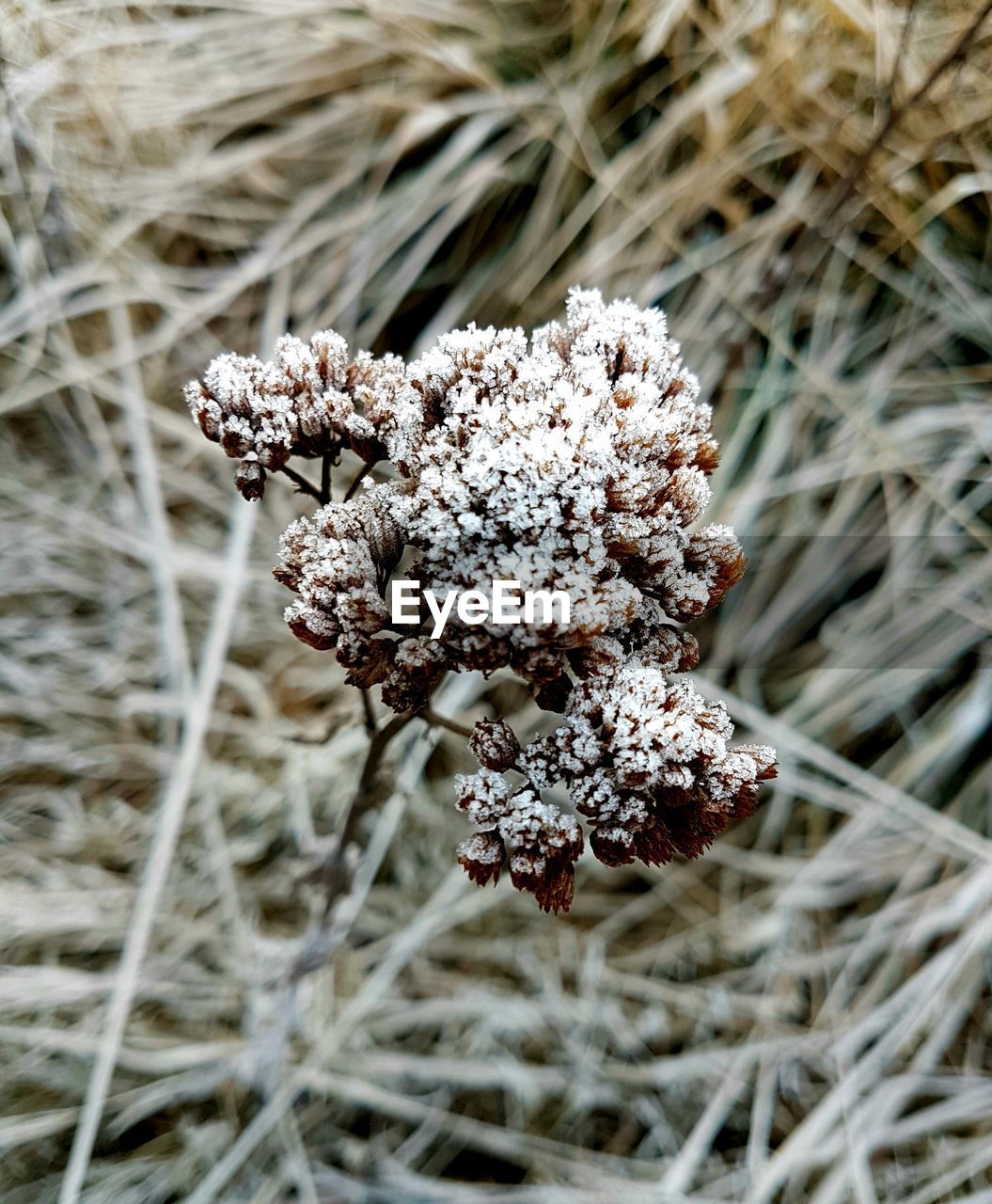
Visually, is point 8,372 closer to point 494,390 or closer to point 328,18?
point 328,18

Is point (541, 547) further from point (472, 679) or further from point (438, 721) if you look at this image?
point (472, 679)

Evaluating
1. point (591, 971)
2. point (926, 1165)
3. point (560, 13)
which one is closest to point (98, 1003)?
point (591, 971)

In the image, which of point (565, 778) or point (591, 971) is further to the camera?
point (591, 971)

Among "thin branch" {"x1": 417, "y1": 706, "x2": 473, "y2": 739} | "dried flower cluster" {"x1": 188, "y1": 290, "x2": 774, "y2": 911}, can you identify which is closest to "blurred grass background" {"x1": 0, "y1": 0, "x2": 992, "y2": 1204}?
"thin branch" {"x1": 417, "y1": 706, "x2": 473, "y2": 739}

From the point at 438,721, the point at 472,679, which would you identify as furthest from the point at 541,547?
the point at 472,679

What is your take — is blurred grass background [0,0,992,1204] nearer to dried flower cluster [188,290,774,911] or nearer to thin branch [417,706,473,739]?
thin branch [417,706,473,739]

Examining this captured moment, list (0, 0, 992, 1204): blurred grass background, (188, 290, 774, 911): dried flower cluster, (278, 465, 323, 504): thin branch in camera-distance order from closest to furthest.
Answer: (188, 290, 774, 911): dried flower cluster < (278, 465, 323, 504): thin branch < (0, 0, 992, 1204): blurred grass background

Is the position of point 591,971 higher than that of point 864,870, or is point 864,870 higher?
point 864,870
